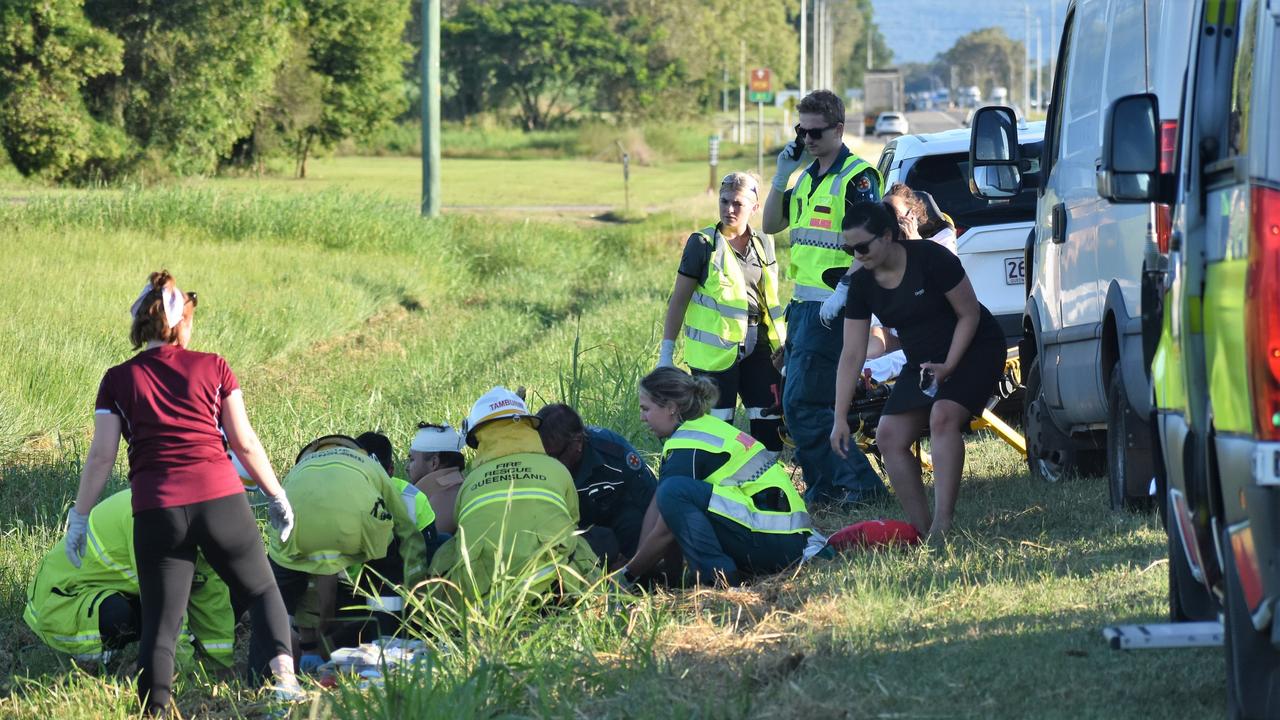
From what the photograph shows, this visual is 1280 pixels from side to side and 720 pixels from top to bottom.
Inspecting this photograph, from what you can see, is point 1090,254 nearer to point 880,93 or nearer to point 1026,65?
point 880,93

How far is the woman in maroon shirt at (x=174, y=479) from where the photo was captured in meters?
5.55

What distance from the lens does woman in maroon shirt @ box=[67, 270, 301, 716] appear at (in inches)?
218

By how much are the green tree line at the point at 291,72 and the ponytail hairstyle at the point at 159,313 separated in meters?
25.8

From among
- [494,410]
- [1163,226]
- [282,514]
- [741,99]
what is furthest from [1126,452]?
[741,99]

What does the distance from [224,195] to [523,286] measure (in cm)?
499

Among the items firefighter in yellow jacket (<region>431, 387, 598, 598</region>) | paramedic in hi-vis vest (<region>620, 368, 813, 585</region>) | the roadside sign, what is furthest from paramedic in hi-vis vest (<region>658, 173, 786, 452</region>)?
the roadside sign

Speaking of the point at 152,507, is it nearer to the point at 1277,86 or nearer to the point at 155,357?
the point at 155,357

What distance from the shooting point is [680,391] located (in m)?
6.86

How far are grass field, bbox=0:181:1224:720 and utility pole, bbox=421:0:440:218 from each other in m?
3.69

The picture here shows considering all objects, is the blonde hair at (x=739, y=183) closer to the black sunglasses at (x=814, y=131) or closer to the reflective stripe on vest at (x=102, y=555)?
the black sunglasses at (x=814, y=131)

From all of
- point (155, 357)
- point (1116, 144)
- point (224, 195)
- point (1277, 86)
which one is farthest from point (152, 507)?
point (224, 195)

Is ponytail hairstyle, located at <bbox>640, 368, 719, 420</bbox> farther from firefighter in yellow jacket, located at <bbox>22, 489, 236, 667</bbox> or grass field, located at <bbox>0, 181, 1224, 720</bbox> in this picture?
firefighter in yellow jacket, located at <bbox>22, 489, 236, 667</bbox>

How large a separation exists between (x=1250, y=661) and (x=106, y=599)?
4389 mm

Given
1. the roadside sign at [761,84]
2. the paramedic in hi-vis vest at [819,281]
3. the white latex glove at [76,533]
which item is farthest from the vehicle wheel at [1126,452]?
the roadside sign at [761,84]
